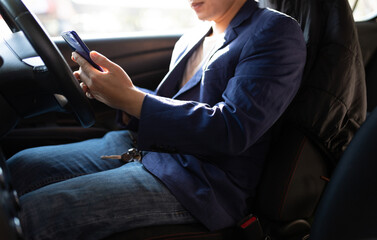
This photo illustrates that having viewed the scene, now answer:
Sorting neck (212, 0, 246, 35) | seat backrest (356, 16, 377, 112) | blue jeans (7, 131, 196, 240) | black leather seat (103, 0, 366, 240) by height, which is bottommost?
seat backrest (356, 16, 377, 112)

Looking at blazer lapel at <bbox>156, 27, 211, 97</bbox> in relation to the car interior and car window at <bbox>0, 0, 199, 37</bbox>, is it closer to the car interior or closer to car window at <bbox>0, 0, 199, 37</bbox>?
the car interior

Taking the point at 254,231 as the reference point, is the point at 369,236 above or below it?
below

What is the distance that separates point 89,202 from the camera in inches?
31.6

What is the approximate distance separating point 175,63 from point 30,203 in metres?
0.68

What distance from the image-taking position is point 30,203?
2.64 ft

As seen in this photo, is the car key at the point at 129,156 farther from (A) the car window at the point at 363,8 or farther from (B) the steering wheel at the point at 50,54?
(A) the car window at the point at 363,8

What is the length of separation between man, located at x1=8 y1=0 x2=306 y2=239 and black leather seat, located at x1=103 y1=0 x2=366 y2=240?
0.06 metres

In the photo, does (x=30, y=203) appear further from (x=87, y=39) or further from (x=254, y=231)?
(x=87, y=39)

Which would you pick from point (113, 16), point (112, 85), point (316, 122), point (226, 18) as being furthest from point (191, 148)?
point (113, 16)

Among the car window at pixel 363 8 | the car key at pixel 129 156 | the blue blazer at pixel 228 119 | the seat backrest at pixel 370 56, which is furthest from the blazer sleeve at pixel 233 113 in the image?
the car window at pixel 363 8

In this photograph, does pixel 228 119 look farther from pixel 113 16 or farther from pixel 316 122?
pixel 113 16

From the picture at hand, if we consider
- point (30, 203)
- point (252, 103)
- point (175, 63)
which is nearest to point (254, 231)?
point (252, 103)

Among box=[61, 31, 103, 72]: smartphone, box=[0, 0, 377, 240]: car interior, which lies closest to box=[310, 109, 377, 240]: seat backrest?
box=[0, 0, 377, 240]: car interior

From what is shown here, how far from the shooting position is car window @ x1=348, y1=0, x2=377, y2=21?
1.50 metres
